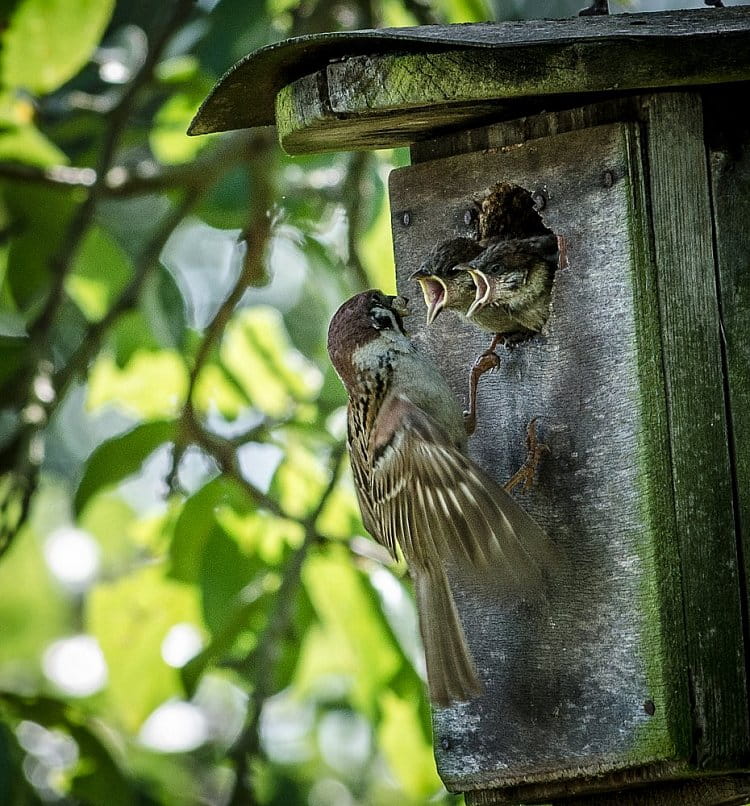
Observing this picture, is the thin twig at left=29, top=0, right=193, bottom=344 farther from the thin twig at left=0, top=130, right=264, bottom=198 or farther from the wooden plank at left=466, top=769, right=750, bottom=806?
the wooden plank at left=466, top=769, right=750, bottom=806

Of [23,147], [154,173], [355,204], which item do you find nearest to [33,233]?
[23,147]

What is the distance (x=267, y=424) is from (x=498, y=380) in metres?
1.46

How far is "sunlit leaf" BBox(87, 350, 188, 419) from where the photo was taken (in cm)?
483

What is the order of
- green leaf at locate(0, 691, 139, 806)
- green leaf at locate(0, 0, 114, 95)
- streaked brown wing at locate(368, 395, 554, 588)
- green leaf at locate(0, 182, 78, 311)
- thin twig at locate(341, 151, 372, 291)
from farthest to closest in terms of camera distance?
green leaf at locate(0, 182, 78, 311)
thin twig at locate(341, 151, 372, 291)
green leaf at locate(0, 0, 114, 95)
green leaf at locate(0, 691, 139, 806)
streaked brown wing at locate(368, 395, 554, 588)

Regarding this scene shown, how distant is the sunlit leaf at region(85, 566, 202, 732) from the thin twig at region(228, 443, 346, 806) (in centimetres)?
46

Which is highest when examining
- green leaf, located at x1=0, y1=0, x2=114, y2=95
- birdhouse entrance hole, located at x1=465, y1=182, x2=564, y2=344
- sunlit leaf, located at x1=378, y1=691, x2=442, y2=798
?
green leaf, located at x1=0, y1=0, x2=114, y2=95

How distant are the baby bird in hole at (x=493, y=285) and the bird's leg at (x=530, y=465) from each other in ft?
0.58

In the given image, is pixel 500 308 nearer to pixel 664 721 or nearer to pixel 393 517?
pixel 393 517

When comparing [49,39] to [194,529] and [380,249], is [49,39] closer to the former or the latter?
[380,249]

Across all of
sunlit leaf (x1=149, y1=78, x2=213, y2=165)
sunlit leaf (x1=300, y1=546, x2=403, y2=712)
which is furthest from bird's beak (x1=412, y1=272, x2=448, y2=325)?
sunlit leaf (x1=149, y1=78, x2=213, y2=165)

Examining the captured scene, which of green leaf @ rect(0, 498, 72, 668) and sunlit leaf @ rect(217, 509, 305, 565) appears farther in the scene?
green leaf @ rect(0, 498, 72, 668)

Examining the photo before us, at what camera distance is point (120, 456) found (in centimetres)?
423

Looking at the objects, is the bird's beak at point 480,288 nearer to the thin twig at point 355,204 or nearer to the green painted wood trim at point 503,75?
the green painted wood trim at point 503,75

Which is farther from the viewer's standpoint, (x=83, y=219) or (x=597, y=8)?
(x=83, y=219)
